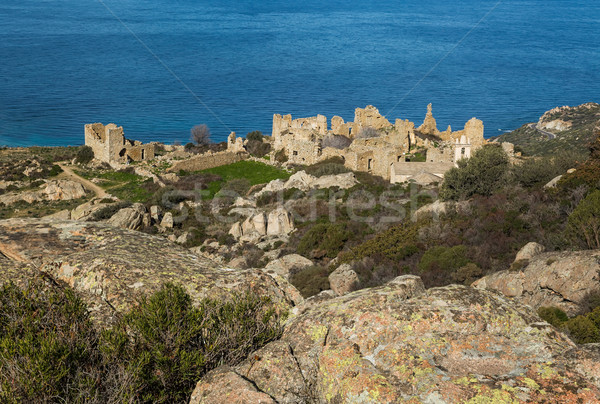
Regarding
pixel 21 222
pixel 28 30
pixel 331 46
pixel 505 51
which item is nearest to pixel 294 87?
pixel 331 46

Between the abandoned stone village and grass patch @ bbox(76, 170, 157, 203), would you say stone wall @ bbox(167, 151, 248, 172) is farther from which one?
grass patch @ bbox(76, 170, 157, 203)

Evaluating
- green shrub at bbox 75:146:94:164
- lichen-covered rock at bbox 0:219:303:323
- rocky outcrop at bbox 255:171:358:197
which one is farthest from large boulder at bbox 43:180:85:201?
lichen-covered rock at bbox 0:219:303:323

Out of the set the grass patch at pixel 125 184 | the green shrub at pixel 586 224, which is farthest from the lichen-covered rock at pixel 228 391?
the grass patch at pixel 125 184

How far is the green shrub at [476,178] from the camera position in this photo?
27469mm

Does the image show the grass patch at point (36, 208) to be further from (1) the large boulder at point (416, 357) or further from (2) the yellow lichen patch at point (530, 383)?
(2) the yellow lichen patch at point (530, 383)

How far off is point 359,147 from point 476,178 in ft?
48.9

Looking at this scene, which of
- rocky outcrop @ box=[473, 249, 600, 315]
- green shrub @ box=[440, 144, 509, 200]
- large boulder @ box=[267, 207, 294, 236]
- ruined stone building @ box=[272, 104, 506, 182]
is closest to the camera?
rocky outcrop @ box=[473, 249, 600, 315]

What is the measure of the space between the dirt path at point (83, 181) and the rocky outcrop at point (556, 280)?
1176 inches

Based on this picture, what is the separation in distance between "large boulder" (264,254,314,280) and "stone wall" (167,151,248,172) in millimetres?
24161

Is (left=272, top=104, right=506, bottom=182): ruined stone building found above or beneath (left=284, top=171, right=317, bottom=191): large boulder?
above

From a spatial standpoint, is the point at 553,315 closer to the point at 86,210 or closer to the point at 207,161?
the point at 86,210

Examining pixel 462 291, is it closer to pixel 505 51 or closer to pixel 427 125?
pixel 427 125

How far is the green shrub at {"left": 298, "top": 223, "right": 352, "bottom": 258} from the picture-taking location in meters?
24.3

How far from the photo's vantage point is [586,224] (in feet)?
55.9
